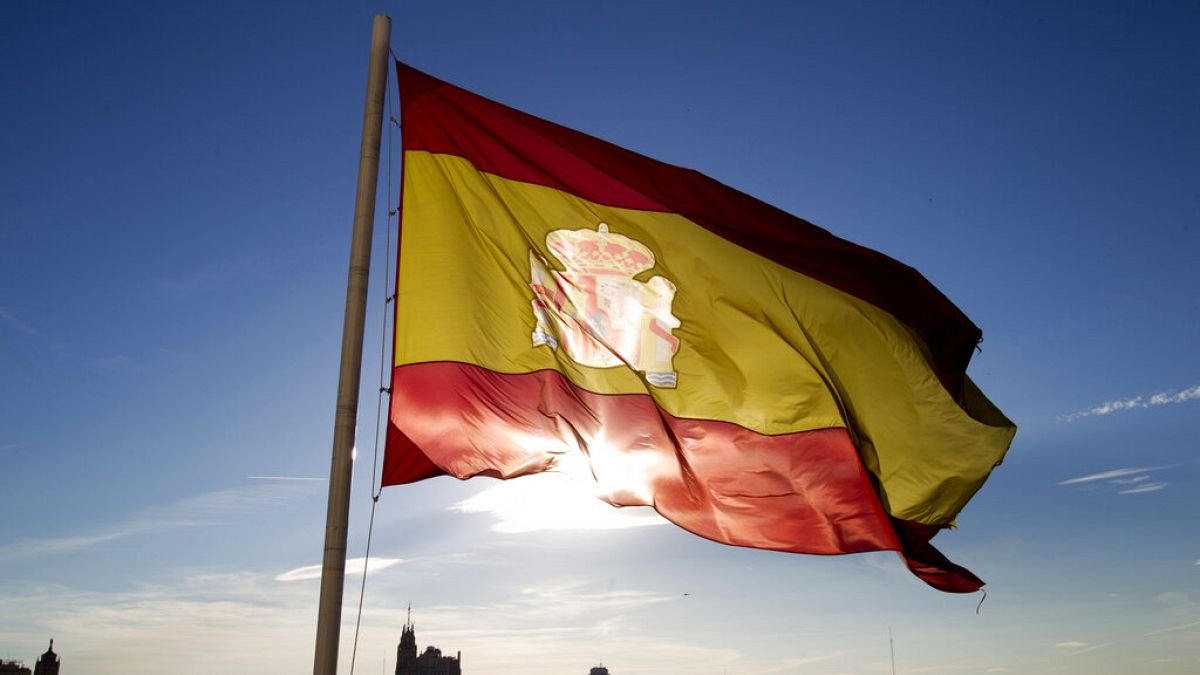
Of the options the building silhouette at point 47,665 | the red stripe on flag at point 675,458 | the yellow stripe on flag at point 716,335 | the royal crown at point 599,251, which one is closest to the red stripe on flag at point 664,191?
the yellow stripe on flag at point 716,335

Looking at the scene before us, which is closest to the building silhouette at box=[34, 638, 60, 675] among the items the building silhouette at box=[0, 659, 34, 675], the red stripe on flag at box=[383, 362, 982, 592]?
the building silhouette at box=[0, 659, 34, 675]

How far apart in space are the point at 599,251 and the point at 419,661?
188814mm

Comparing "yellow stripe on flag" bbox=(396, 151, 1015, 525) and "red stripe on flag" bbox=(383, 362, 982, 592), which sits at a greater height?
"yellow stripe on flag" bbox=(396, 151, 1015, 525)

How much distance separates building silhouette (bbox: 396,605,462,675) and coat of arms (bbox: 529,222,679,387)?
184 meters

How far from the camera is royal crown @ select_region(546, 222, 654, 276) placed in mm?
9461

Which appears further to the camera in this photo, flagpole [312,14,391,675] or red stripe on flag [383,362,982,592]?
red stripe on flag [383,362,982,592]

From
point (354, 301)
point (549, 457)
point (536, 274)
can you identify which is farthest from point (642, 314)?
point (354, 301)

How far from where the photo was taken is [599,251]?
9.65 m

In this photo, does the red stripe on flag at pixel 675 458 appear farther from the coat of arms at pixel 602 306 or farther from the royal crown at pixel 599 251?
the royal crown at pixel 599 251

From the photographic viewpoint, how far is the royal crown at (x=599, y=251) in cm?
946

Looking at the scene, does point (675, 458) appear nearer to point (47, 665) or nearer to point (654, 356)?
point (654, 356)

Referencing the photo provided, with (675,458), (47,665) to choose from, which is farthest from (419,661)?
(675,458)

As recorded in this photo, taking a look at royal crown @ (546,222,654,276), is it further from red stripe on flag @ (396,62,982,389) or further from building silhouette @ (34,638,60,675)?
building silhouette @ (34,638,60,675)

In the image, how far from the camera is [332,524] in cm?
700
